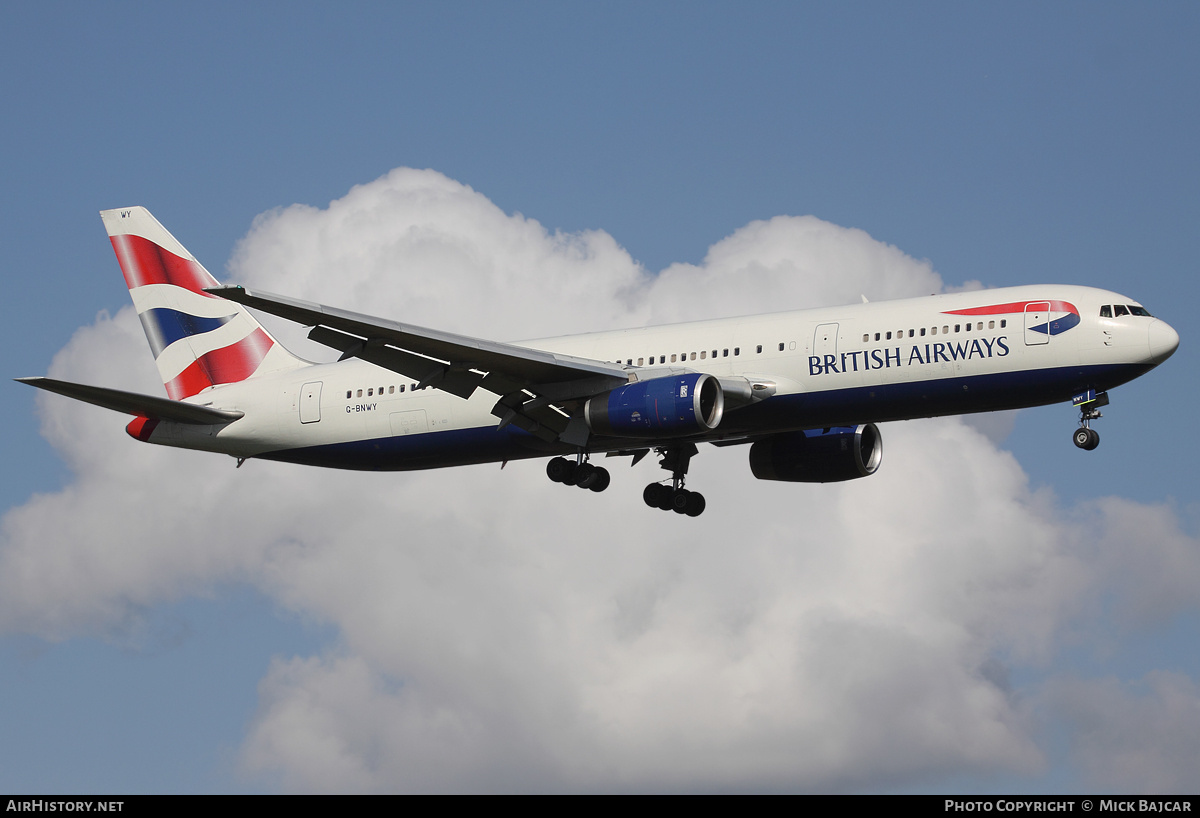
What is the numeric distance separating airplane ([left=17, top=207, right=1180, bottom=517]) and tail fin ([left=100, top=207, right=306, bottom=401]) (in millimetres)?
131

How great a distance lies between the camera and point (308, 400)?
4350 cm

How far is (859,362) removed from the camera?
1430 inches

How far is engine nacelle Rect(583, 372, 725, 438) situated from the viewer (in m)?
35.6

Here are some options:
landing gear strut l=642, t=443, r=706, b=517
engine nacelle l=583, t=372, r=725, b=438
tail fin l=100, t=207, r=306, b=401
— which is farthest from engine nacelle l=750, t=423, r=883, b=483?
tail fin l=100, t=207, r=306, b=401

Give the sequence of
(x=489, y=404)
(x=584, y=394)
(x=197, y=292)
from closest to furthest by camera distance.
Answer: (x=584, y=394) → (x=489, y=404) → (x=197, y=292)

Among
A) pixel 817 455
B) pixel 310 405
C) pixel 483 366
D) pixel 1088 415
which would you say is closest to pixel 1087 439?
pixel 1088 415

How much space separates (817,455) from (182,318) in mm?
21556

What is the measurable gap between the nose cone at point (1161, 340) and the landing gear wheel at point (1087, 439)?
7.68 ft

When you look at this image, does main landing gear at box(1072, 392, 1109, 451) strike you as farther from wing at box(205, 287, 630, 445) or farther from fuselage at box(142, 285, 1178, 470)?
wing at box(205, 287, 630, 445)

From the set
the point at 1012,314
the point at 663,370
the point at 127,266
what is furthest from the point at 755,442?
the point at 127,266

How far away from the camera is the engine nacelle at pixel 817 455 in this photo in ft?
143

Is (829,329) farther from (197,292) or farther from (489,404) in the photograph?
(197,292)
